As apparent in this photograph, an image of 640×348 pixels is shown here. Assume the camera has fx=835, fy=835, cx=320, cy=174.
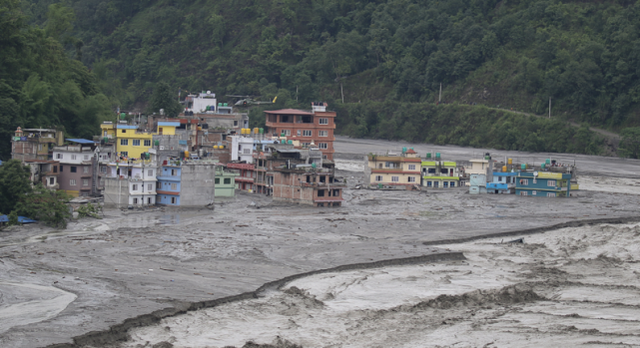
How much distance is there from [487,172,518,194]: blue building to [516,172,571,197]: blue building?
2.39ft

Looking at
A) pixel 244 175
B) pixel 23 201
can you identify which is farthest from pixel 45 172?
pixel 244 175

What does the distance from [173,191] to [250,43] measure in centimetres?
9012

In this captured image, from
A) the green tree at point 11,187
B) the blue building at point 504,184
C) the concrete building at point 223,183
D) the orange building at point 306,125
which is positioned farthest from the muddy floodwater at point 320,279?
the orange building at point 306,125

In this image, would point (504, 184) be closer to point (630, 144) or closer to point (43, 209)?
point (630, 144)

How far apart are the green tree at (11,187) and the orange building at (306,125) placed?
116ft

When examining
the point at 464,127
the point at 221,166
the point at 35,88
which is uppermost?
the point at 35,88

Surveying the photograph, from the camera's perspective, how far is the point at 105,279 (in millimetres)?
31656

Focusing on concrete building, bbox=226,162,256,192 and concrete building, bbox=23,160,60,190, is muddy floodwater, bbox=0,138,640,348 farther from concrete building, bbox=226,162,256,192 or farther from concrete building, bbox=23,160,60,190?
concrete building, bbox=226,162,256,192

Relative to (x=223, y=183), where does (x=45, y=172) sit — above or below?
above

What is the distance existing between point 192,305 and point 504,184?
40541 mm

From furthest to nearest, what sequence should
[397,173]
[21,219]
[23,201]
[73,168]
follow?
1. [397,173]
2. [73,168]
3. [23,201]
4. [21,219]

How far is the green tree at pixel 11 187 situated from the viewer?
141ft

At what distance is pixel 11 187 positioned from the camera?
42.9 m

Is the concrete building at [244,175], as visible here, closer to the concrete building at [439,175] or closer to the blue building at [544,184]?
the concrete building at [439,175]
